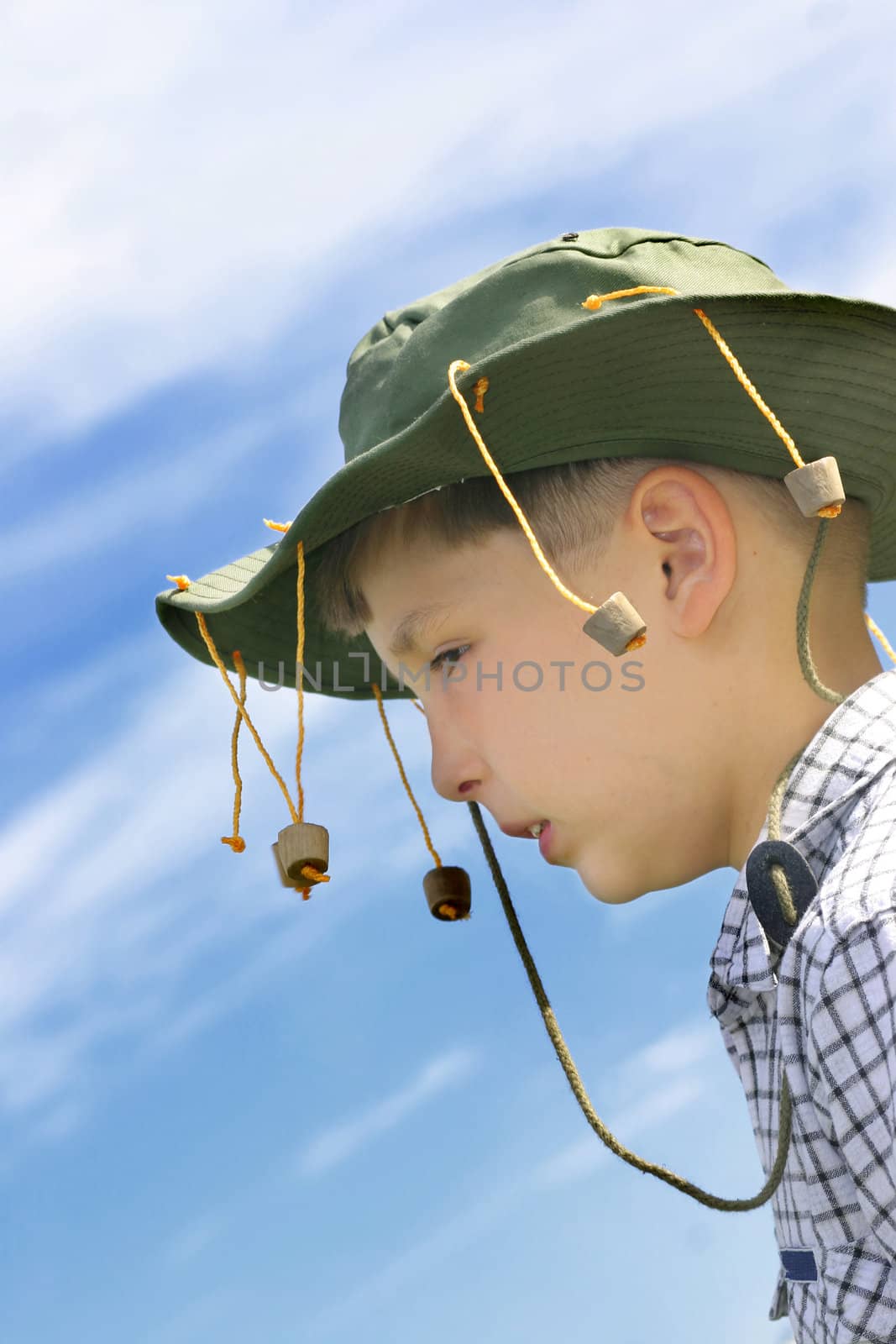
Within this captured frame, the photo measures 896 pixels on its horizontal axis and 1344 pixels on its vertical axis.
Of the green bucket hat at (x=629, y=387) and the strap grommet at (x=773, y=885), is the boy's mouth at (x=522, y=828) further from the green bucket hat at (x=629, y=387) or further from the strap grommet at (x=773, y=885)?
the strap grommet at (x=773, y=885)

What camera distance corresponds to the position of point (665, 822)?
86.9 inches

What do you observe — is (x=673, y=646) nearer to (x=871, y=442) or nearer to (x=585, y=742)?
(x=585, y=742)

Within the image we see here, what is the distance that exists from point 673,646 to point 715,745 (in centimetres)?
15

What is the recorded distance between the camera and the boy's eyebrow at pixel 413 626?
234 centimetres

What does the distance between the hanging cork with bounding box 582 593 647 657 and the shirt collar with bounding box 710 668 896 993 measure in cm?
32

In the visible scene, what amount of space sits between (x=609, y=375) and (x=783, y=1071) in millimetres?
925

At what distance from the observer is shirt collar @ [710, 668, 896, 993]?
199cm

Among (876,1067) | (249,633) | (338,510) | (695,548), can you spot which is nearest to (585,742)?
(695,548)

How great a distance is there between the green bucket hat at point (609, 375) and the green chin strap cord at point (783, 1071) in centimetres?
18

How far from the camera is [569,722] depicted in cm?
221

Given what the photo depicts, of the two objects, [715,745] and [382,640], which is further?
[382,640]

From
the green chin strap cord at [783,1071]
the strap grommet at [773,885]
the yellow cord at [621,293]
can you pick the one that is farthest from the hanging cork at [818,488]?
the strap grommet at [773,885]

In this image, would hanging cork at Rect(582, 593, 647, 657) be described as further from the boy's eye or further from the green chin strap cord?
the boy's eye

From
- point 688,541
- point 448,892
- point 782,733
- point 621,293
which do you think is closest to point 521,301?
point 621,293
